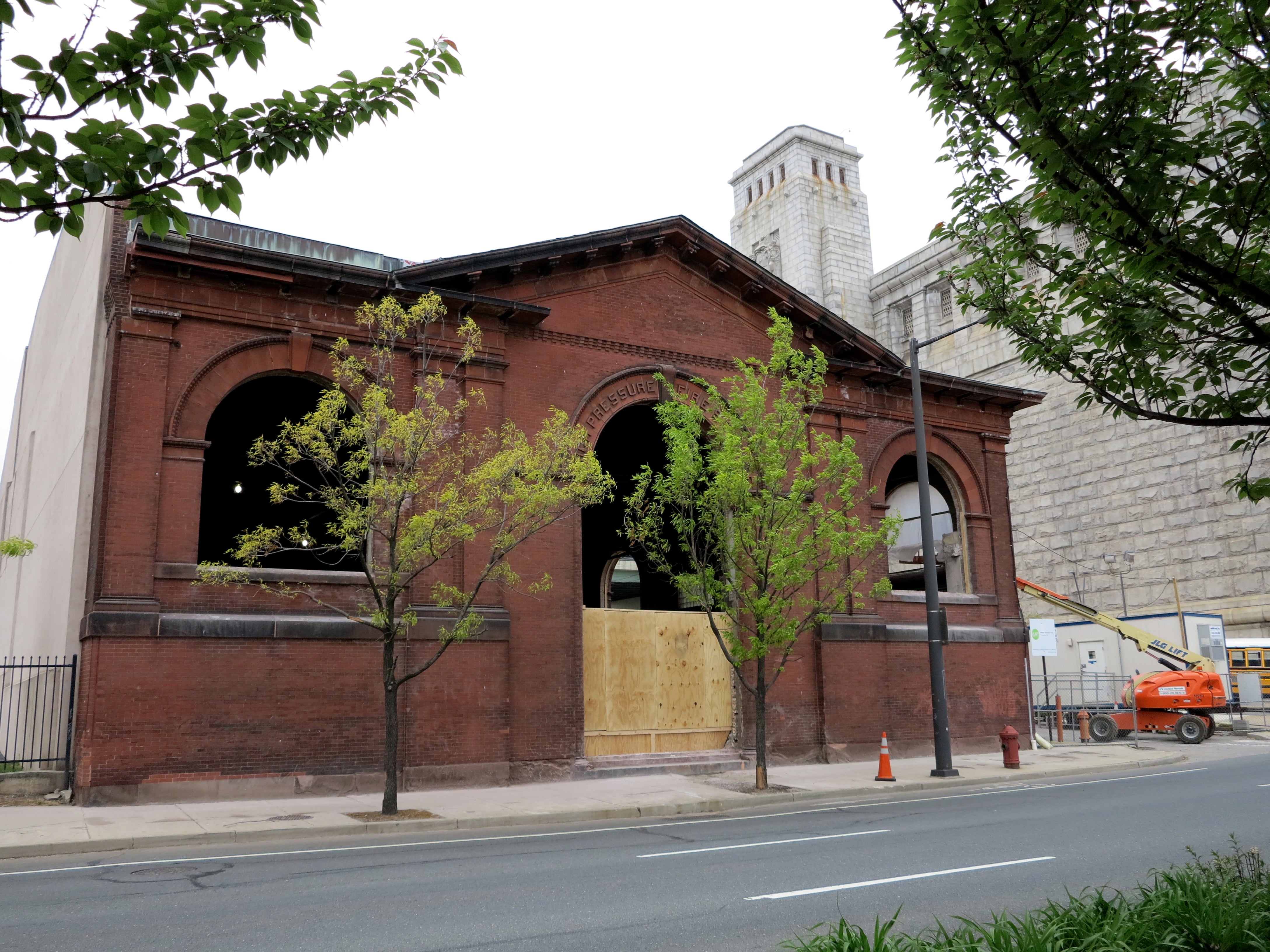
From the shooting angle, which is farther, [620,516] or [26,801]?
[620,516]

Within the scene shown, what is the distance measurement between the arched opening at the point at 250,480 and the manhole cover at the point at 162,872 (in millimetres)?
9615

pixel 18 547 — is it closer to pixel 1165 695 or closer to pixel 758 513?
pixel 758 513

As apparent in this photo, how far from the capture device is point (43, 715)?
17953 millimetres

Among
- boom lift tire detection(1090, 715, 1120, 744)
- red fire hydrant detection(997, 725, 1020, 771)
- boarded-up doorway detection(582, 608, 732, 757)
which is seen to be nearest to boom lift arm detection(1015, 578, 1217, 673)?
boom lift tire detection(1090, 715, 1120, 744)

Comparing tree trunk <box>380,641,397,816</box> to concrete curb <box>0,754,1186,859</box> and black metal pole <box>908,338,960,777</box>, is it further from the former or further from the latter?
black metal pole <box>908,338,960,777</box>

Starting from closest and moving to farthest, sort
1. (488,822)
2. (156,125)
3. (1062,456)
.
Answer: (156,125), (488,822), (1062,456)

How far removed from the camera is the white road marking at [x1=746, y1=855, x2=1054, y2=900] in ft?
30.2

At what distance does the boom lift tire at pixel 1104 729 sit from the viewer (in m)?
31.8

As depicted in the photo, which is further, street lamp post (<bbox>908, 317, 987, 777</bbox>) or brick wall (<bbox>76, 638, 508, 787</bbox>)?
street lamp post (<bbox>908, 317, 987, 777</bbox>)

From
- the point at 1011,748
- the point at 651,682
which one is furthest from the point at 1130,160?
the point at 1011,748

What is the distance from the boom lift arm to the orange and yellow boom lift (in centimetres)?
2

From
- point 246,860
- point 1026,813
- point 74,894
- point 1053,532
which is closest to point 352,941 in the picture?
point 74,894

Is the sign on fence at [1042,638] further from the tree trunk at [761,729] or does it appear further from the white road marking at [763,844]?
the white road marking at [763,844]

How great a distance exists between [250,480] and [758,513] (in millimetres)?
15477
